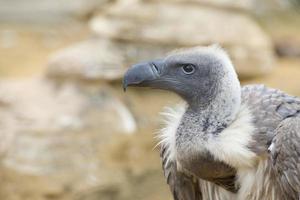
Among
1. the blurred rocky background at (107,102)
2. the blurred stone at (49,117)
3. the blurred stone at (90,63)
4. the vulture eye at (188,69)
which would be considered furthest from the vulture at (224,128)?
the blurred stone at (90,63)

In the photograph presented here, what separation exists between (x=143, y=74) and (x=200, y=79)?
0.28m

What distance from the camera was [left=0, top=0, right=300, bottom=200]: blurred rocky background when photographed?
6855 mm

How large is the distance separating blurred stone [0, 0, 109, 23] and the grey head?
755 cm

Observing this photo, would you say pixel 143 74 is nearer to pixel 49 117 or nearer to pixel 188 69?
pixel 188 69

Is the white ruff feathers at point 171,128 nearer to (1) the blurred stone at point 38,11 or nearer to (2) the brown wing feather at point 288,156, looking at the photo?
(2) the brown wing feather at point 288,156

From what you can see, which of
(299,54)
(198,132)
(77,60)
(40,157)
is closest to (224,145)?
(198,132)

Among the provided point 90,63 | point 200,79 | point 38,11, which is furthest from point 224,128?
point 38,11

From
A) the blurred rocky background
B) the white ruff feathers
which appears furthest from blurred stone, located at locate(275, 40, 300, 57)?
the white ruff feathers

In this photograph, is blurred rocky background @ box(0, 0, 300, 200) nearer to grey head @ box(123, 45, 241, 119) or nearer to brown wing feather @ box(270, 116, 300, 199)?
grey head @ box(123, 45, 241, 119)

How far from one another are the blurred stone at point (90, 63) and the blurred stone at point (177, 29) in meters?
0.15

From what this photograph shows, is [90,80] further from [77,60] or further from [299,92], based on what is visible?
[299,92]

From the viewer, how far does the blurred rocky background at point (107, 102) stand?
6855mm

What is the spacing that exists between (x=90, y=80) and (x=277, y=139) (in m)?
3.89

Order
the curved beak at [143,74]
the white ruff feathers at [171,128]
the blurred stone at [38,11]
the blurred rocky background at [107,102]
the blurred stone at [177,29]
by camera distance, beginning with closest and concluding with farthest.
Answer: the curved beak at [143,74], the white ruff feathers at [171,128], the blurred rocky background at [107,102], the blurred stone at [177,29], the blurred stone at [38,11]
